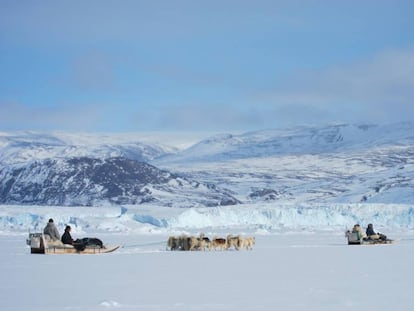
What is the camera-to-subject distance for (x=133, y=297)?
36.5 feet

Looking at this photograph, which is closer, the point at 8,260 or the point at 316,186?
the point at 8,260

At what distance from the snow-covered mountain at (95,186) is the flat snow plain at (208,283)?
105 metres

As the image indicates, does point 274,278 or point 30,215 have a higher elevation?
point 30,215

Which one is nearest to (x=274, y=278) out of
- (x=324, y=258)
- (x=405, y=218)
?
(x=324, y=258)

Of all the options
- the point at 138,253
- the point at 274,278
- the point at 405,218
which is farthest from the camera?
the point at 405,218

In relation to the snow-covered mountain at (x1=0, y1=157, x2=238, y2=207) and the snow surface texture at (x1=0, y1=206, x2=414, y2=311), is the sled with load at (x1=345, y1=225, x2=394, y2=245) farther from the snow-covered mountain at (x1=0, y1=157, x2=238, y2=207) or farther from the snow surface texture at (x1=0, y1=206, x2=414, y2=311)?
the snow-covered mountain at (x1=0, y1=157, x2=238, y2=207)

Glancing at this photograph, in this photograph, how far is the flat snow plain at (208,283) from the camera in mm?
10414

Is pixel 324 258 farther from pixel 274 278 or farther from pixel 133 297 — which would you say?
pixel 133 297

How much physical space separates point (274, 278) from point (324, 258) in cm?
573

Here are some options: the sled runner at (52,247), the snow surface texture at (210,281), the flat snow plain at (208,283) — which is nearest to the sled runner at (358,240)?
the snow surface texture at (210,281)

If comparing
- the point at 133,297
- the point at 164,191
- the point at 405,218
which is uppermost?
the point at 164,191

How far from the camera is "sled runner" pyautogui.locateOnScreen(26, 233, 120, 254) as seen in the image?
72.0 feet

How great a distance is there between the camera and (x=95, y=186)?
13438 centimetres

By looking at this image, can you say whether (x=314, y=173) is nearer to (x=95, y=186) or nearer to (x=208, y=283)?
(x=95, y=186)
